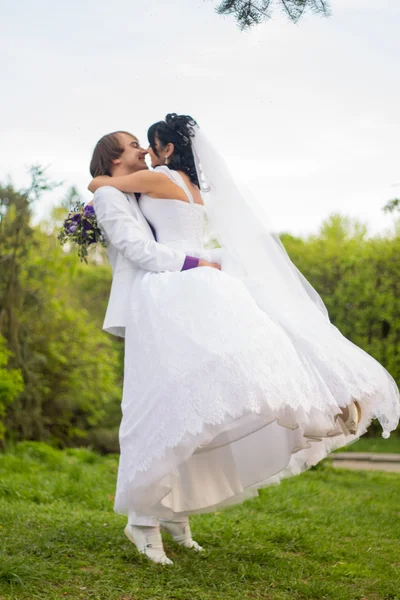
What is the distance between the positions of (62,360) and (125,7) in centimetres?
708

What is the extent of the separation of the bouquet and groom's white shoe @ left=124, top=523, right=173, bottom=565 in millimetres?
1504

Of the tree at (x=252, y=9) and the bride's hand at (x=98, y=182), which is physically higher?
the tree at (x=252, y=9)

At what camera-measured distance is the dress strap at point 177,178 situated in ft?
13.0

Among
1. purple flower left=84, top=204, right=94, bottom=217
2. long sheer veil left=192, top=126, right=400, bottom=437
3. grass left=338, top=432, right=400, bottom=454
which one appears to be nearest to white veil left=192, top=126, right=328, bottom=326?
long sheer veil left=192, top=126, right=400, bottom=437

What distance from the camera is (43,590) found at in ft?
10.1

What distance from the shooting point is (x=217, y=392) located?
3.07 meters

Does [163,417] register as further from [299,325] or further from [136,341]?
[299,325]

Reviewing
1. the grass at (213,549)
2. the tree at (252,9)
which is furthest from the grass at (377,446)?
the tree at (252,9)

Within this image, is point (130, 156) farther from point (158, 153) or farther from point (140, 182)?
point (140, 182)

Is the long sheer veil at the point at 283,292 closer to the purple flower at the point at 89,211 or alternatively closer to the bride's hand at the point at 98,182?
the bride's hand at the point at 98,182

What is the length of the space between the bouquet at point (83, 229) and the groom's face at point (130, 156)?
1.05 ft

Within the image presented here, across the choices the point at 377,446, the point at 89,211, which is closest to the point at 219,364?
the point at 89,211

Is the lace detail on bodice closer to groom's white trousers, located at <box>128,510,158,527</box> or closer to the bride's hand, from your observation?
the bride's hand

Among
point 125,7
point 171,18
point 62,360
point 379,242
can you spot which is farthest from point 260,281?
point 379,242
